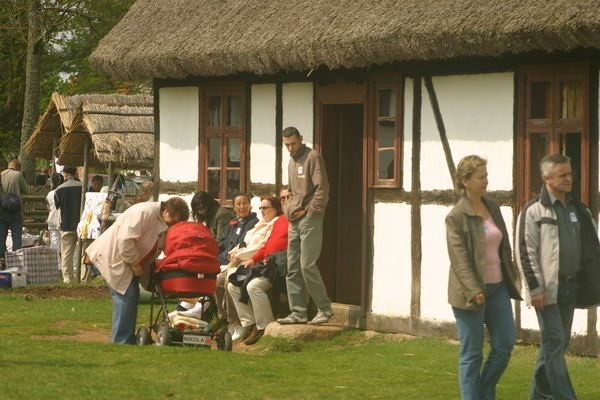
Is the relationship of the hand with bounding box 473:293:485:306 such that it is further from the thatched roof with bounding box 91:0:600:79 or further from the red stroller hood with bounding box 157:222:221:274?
the red stroller hood with bounding box 157:222:221:274

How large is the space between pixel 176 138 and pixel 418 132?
14.5 ft

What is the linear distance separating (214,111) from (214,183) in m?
0.87

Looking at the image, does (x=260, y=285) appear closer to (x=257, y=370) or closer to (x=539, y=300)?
(x=257, y=370)

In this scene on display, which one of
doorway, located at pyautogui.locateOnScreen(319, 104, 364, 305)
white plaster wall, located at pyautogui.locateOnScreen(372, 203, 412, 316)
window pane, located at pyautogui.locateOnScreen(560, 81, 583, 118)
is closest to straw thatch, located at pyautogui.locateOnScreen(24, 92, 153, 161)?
doorway, located at pyautogui.locateOnScreen(319, 104, 364, 305)

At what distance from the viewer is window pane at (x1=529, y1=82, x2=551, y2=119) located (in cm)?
1348

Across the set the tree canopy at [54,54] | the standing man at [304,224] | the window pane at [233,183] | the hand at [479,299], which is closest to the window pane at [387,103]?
the standing man at [304,224]

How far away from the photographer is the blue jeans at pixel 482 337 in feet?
31.3

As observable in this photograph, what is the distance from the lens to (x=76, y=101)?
2417 centimetres

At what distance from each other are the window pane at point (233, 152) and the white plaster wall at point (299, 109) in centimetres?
95

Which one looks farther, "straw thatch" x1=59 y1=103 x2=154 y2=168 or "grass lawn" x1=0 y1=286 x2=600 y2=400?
"straw thatch" x1=59 y1=103 x2=154 y2=168

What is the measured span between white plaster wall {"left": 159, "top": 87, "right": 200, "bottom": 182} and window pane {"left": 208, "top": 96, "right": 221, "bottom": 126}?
186 millimetres

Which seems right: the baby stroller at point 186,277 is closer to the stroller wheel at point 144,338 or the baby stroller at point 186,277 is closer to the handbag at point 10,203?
the stroller wheel at point 144,338

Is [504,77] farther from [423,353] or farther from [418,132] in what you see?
[423,353]

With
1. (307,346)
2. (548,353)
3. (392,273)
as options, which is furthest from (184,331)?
(548,353)
